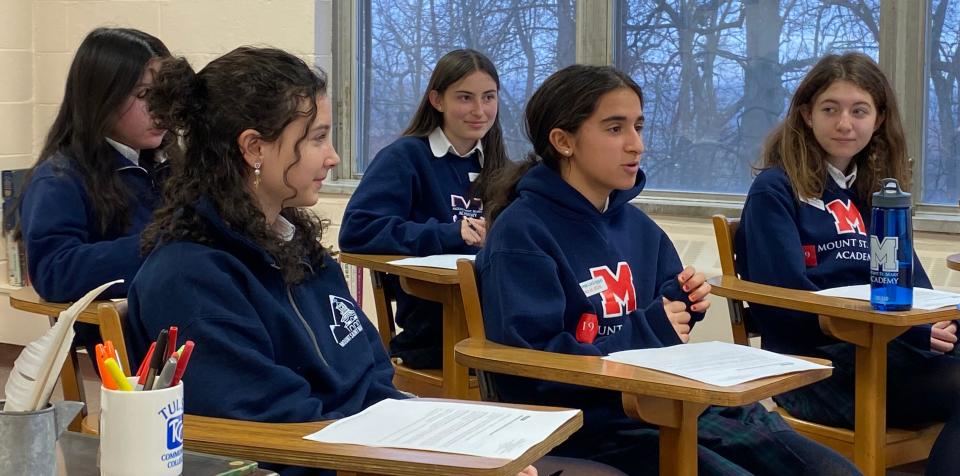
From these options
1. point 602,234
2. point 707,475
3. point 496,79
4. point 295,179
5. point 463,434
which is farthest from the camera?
point 496,79

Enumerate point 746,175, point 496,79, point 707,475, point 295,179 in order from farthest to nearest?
point 746,175 → point 496,79 → point 707,475 → point 295,179

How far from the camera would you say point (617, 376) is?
1.68 meters

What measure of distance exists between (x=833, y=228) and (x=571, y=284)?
3.19ft

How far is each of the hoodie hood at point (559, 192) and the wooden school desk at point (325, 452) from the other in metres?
0.71

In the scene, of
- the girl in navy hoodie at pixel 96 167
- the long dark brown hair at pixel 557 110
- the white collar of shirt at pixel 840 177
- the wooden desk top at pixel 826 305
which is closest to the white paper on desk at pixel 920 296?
the wooden desk top at pixel 826 305

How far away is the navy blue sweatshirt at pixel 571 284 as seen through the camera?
194 centimetres

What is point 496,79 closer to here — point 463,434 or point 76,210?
point 76,210

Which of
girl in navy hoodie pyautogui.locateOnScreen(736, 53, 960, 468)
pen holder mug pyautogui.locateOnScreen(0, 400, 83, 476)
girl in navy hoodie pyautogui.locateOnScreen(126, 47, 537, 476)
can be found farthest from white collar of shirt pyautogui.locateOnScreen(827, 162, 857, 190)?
pen holder mug pyautogui.locateOnScreen(0, 400, 83, 476)

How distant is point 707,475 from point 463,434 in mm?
595

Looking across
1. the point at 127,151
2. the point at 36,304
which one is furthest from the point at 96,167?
the point at 36,304

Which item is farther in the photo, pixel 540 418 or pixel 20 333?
pixel 20 333

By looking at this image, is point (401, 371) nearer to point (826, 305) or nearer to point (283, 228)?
point (826, 305)

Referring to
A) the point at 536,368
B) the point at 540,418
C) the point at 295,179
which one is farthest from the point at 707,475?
the point at 295,179

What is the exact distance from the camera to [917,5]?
137 inches
